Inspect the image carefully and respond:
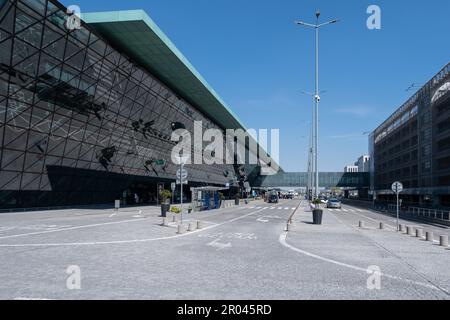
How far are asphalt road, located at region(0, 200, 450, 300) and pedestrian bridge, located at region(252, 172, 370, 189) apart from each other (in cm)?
11756

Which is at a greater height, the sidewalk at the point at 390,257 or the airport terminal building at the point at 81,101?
the airport terminal building at the point at 81,101

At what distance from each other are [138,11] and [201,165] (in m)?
49.3

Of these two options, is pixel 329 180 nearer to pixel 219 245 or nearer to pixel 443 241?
pixel 443 241

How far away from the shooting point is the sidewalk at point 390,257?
9.79m

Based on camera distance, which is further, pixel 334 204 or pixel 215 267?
pixel 334 204

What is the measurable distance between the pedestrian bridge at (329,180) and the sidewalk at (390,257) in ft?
383

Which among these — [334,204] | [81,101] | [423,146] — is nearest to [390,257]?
[81,101]

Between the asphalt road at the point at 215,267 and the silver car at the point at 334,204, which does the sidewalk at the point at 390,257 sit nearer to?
the asphalt road at the point at 215,267

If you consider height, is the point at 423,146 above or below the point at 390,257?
above

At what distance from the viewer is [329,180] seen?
434 feet

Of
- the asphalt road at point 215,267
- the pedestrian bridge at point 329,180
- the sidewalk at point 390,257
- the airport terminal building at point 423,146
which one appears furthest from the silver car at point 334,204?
the pedestrian bridge at point 329,180

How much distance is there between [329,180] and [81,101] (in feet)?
350

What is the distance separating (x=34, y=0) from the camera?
2802cm
